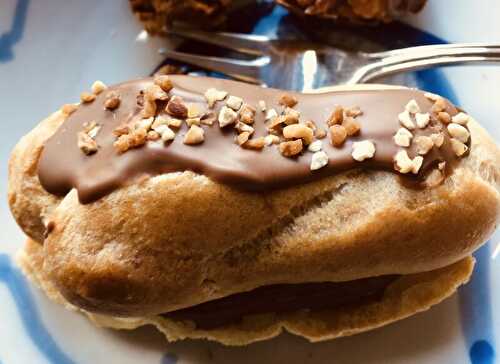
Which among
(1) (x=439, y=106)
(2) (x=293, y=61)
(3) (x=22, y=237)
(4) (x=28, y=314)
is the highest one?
(1) (x=439, y=106)

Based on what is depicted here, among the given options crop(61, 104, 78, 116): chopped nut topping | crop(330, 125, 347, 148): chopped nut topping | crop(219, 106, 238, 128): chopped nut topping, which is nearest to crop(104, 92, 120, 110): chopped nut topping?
crop(61, 104, 78, 116): chopped nut topping

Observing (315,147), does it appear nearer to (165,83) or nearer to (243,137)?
(243,137)

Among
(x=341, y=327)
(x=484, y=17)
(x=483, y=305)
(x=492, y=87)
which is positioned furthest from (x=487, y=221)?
(x=484, y=17)

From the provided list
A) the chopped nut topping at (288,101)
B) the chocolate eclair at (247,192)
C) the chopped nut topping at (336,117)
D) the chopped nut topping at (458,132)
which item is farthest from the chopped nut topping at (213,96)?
the chopped nut topping at (458,132)

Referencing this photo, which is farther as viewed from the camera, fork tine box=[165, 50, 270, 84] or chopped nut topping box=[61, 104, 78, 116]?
fork tine box=[165, 50, 270, 84]

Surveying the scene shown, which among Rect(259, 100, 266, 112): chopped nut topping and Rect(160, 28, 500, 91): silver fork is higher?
Rect(259, 100, 266, 112): chopped nut topping

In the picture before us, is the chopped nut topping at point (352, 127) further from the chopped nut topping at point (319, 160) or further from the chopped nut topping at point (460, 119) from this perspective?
the chopped nut topping at point (460, 119)

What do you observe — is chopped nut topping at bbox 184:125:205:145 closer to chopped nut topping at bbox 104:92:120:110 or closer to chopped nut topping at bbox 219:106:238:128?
chopped nut topping at bbox 219:106:238:128

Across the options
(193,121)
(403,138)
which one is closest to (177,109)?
(193,121)
